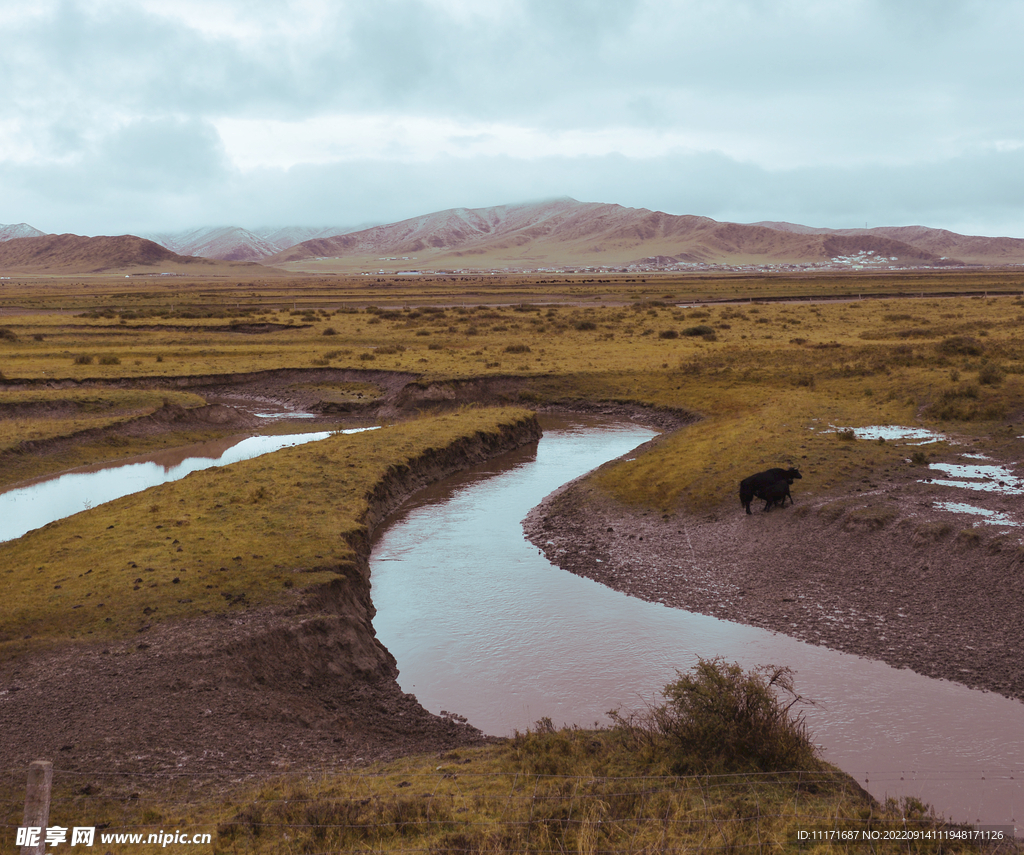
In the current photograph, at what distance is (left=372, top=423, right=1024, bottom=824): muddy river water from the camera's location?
10539 millimetres

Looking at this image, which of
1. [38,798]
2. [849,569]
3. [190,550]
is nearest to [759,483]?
[849,569]

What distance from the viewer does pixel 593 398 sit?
41.0 m

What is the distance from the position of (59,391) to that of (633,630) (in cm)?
3225

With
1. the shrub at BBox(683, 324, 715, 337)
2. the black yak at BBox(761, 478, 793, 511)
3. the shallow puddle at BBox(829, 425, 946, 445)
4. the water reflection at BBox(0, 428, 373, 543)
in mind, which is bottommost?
the water reflection at BBox(0, 428, 373, 543)

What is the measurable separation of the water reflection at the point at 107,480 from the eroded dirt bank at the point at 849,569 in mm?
13577

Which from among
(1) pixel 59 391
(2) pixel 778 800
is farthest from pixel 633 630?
(1) pixel 59 391

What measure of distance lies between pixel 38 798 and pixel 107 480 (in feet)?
76.9

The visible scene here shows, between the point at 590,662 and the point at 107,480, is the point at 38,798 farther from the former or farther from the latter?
the point at 107,480

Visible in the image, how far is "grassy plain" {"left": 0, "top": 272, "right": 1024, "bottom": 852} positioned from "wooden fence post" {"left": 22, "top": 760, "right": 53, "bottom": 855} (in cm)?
196

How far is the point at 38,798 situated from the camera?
19.7 feet

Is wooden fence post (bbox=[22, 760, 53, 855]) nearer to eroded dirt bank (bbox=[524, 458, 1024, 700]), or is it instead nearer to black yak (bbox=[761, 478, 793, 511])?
eroded dirt bank (bbox=[524, 458, 1024, 700])

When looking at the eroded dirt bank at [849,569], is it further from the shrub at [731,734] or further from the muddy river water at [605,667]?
the shrub at [731,734]

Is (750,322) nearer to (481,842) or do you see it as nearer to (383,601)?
(383,601)

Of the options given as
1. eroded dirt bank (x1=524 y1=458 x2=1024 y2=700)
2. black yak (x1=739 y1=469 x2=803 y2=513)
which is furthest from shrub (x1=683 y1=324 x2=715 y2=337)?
black yak (x1=739 y1=469 x2=803 y2=513)
